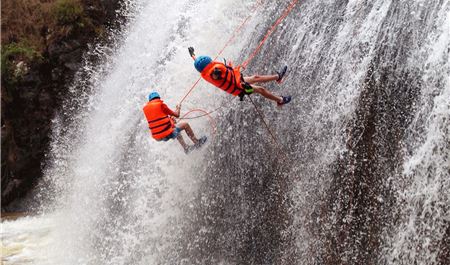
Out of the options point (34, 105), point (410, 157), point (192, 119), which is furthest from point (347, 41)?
point (34, 105)

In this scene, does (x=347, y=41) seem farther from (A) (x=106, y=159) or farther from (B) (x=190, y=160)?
(A) (x=106, y=159)

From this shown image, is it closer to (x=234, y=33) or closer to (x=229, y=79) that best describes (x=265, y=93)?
(x=229, y=79)

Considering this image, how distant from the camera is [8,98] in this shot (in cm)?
1050

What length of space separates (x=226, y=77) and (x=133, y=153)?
9.72 feet

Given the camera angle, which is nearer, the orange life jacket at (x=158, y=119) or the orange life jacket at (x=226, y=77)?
the orange life jacket at (x=226, y=77)

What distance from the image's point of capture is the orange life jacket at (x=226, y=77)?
5.93 m

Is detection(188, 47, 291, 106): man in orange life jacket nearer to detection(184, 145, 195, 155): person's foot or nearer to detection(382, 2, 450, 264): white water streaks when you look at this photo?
detection(184, 145, 195, 155): person's foot

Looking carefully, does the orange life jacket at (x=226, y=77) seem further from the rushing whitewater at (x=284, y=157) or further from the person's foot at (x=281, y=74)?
the rushing whitewater at (x=284, y=157)

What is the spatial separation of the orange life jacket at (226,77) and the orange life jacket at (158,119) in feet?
3.00

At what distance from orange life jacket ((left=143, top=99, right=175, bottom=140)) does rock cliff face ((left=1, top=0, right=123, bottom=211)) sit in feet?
15.2

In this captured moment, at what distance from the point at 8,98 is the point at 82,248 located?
436cm

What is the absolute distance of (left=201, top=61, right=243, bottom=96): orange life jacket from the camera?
5.93 m

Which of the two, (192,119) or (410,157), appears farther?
(192,119)

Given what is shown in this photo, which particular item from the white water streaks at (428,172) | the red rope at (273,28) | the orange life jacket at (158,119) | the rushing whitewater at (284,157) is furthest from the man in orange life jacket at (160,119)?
the white water streaks at (428,172)
